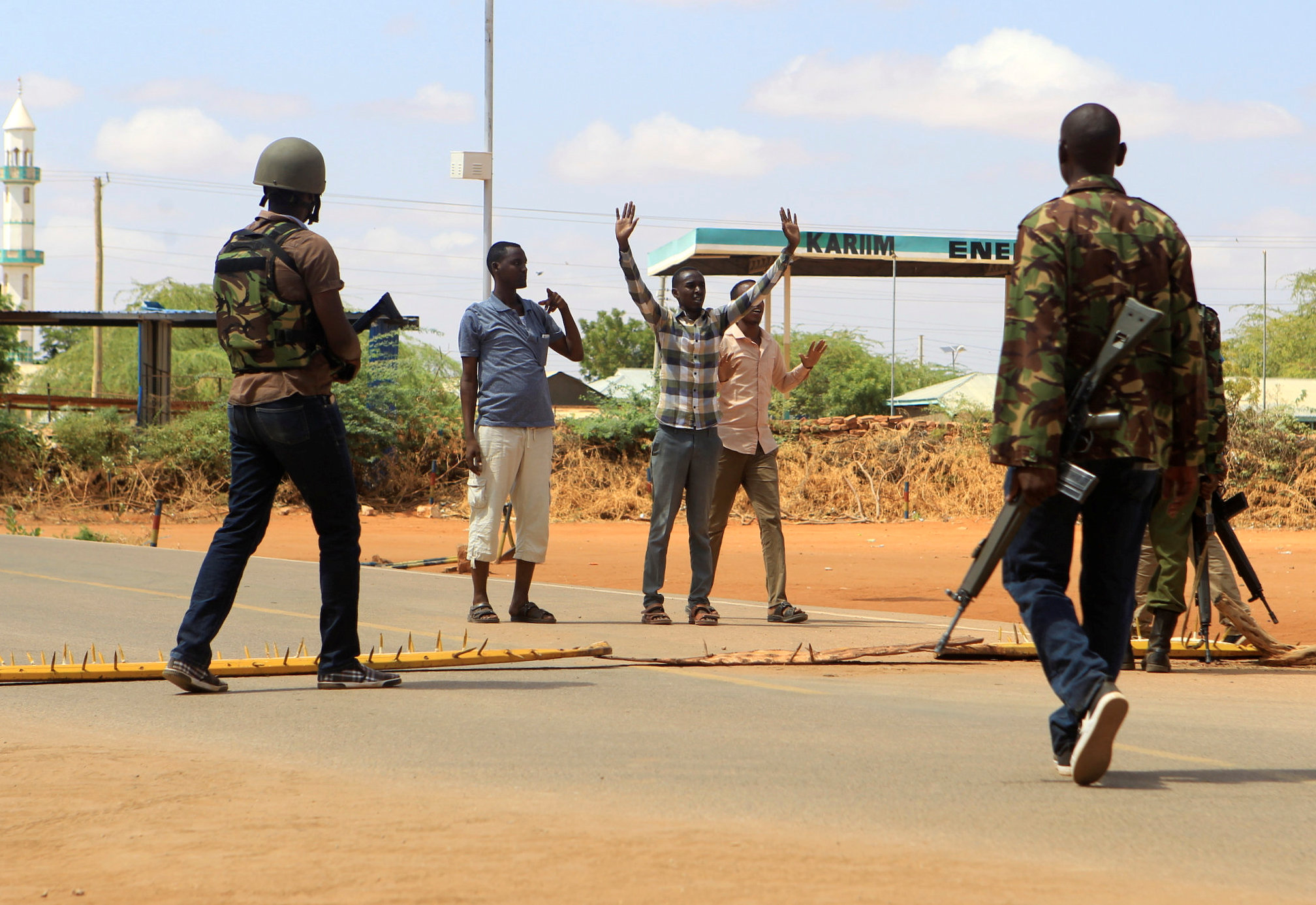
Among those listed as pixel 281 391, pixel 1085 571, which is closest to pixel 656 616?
pixel 281 391

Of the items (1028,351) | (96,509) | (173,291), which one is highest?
(173,291)

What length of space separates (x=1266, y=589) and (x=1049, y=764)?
8796mm

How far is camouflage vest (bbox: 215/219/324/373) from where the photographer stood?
541 cm

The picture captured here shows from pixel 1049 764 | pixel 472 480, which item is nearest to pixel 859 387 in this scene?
pixel 472 480

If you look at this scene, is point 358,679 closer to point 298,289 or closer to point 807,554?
point 298,289

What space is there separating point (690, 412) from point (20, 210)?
143m

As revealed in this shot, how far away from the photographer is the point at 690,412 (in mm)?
8516

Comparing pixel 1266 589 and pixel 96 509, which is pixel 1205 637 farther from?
pixel 96 509

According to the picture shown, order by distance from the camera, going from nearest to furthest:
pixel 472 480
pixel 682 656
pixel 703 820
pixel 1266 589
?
pixel 703 820 < pixel 682 656 < pixel 472 480 < pixel 1266 589

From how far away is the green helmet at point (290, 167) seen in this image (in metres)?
5.54

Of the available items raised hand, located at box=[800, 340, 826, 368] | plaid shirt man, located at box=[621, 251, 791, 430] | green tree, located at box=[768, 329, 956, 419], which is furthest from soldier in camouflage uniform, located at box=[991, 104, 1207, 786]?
green tree, located at box=[768, 329, 956, 419]

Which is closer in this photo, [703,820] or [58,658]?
[703,820]

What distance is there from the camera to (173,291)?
174 ft

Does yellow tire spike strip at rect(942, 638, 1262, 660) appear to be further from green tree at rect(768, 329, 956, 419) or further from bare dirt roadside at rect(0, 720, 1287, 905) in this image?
green tree at rect(768, 329, 956, 419)
